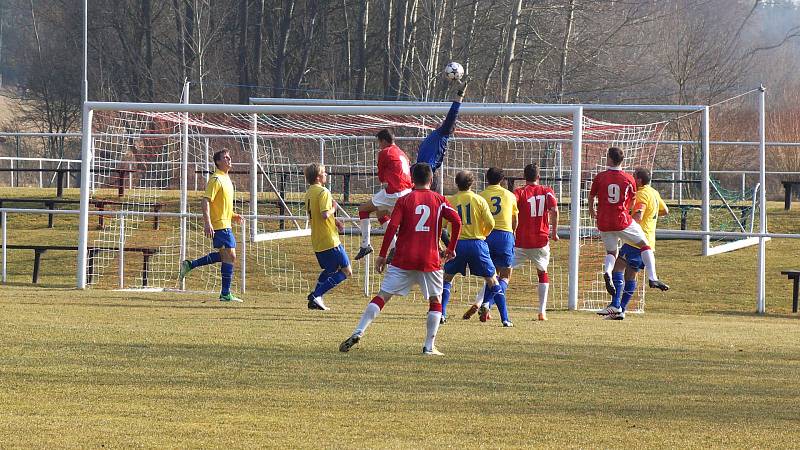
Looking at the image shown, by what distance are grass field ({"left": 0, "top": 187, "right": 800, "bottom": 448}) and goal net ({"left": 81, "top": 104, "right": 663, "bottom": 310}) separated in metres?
3.99

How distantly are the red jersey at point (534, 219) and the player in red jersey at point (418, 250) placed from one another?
14.6ft

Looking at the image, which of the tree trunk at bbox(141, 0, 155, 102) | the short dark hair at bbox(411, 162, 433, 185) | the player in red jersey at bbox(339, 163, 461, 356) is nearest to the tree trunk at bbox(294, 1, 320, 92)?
the tree trunk at bbox(141, 0, 155, 102)

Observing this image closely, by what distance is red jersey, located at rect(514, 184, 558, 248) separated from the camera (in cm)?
1545

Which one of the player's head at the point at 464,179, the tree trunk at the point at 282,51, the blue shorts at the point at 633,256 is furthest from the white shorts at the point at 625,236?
the tree trunk at the point at 282,51

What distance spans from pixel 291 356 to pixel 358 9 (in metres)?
39.4

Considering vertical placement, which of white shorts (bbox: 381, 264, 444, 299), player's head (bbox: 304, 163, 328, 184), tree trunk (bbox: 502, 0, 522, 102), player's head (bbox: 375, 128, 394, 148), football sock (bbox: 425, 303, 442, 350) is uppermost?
tree trunk (bbox: 502, 0, 522, 102)

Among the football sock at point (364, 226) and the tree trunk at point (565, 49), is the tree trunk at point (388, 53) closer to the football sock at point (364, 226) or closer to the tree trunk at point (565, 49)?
the tree trunk at point (565, 49)

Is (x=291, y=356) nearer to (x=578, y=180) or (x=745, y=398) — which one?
(x=745, y=398)

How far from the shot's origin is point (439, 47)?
1697 inches

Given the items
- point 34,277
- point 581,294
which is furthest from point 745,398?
point 34,277

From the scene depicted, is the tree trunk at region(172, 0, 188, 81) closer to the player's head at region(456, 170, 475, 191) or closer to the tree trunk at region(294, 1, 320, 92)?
the tree trunk at region(294, 1, 320, 92)

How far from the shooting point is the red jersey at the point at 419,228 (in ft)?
35.7

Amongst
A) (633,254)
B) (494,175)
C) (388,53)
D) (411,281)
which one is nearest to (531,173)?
(494,175)

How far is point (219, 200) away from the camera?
1639cm
